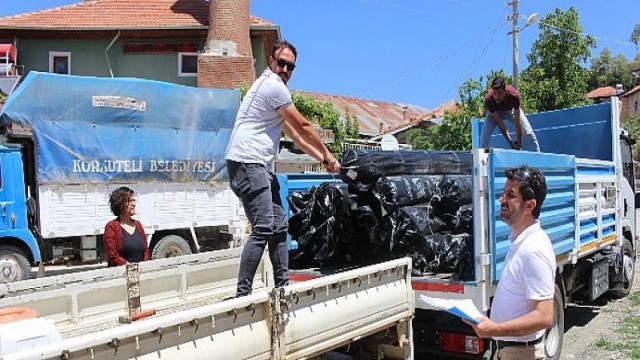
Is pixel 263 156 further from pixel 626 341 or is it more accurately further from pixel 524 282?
pixel 626 341

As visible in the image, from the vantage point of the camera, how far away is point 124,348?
2.30m

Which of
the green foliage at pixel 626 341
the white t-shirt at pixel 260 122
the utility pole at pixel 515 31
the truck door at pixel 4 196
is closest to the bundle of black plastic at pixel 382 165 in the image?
the white t-shirt at pixel 260 122

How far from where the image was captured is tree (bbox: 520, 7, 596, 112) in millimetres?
21391

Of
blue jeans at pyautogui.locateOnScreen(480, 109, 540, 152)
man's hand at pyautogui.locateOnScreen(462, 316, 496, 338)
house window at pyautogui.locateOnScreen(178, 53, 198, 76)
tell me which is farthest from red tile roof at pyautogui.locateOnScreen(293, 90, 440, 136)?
man's hand at pyautogui.locateOnScreen(462, 316, 496, 338)

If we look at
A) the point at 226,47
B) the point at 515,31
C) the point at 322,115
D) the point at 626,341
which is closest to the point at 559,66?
the point at 515,31

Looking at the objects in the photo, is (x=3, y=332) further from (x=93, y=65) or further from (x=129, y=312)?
(x=93, y=65)

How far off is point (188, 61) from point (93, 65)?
11.1 feet

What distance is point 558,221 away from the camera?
5.40m

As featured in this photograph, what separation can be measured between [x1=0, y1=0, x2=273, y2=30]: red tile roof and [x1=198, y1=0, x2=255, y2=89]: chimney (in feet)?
2.69

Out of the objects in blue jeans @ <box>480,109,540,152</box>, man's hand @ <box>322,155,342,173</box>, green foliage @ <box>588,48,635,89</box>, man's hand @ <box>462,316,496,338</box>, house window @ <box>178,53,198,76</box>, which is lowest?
man's hand @ <box>462,316,496,338</box>

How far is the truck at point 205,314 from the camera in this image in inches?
95.4

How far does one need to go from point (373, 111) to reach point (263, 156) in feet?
125

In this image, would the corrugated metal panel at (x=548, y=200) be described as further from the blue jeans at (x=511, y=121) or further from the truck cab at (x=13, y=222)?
the truck cab at (x=13, y=222)

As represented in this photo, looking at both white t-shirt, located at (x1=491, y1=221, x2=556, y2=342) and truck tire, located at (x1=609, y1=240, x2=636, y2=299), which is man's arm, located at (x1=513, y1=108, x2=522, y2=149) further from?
white t-shirt, located at (x1=491, y1=221, x2=556, y2=342)
